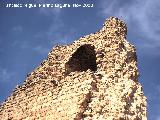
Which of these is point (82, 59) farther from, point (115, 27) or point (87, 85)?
point (87, 85)

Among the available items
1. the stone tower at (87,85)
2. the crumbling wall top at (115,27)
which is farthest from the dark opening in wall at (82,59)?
the crumbling wall top at (115,27)

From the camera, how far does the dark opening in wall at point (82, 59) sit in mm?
16609

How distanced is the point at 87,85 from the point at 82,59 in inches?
146

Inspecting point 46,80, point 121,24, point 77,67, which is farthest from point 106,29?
point 46,80

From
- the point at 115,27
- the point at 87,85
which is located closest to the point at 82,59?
the point at 115,27

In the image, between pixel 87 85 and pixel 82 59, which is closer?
pixel 87 85

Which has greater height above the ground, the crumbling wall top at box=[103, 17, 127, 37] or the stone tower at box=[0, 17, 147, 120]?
the crumbling wall top at box=[103, 17, 127, 37]

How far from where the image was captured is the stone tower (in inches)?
523

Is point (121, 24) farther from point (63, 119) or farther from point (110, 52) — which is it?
point (63, 119)

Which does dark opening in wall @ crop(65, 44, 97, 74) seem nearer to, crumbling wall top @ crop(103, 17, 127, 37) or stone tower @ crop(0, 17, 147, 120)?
stone tower @ crop(0, 17, 147, 120)

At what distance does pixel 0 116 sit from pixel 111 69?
4.19 meters

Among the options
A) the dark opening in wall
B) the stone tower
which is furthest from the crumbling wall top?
the dark opening in wall

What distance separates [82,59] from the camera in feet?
56.8

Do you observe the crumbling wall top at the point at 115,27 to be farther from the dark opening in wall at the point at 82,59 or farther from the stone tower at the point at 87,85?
the dark opening in wall at the point at 82,59
